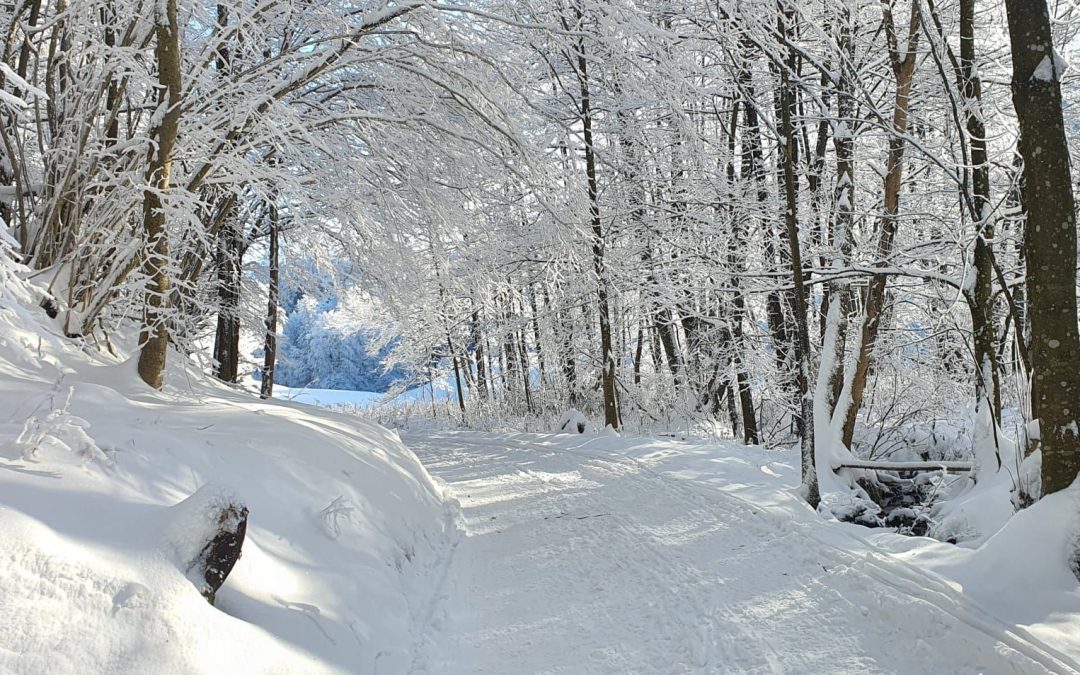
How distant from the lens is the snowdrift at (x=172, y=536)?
2215 millimetres

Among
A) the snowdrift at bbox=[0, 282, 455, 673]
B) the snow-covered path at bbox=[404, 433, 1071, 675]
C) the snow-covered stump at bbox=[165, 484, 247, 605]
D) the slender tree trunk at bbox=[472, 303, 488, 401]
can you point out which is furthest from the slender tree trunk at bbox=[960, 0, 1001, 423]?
the slender tree trunk at bbox=[472, 303, 488, 401]

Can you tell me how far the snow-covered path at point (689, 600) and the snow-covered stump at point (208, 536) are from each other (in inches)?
51.3

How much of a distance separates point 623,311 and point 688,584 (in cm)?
1123

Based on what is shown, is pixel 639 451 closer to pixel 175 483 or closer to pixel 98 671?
pixel 175 483

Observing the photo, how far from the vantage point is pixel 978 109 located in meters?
7.27

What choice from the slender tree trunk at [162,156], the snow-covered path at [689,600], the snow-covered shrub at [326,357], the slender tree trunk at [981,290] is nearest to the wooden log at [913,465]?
the slender tree trunk at [981,290]

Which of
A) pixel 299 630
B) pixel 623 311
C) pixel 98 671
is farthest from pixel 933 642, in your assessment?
pixel 623 311

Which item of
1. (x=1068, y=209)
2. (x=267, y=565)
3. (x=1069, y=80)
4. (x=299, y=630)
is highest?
(x=1069, y=80)

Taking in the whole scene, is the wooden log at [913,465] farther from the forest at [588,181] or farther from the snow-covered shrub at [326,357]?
the snow-covered shrub at [326,357]

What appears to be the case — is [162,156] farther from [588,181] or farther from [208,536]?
[588,181]

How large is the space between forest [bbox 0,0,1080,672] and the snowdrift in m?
0.25

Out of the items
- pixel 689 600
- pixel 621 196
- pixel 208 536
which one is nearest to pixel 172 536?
pixel 208 536

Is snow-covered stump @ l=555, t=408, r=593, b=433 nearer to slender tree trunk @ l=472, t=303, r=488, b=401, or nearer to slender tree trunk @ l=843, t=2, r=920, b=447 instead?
slender tree trunk @ l=843, t=2, r=920, b=447

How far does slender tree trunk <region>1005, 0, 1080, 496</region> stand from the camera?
159 inches
